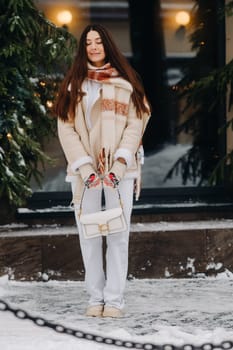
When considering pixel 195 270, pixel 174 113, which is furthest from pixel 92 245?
pixel 174 113

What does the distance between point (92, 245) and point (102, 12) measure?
3.45 m

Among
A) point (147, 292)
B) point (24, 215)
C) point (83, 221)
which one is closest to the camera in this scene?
point (83, 221)

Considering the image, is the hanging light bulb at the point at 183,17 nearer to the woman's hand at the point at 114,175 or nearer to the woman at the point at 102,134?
the woman at the point at 102,134

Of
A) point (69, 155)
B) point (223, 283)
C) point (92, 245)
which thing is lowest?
point (223, 283)

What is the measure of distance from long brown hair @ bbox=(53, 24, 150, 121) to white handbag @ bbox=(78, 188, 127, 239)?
2.26 ft

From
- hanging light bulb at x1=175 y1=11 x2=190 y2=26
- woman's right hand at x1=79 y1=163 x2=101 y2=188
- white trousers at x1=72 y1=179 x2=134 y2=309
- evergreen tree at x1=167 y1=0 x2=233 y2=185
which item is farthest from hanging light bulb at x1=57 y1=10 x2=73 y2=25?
woman's right hand at x1=79 y1=163 x2=101 y2=188

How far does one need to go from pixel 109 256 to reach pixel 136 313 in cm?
51

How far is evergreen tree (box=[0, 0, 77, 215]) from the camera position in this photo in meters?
7.09

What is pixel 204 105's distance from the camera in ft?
27.9

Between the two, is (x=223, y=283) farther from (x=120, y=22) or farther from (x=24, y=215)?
(x=120, y=22)

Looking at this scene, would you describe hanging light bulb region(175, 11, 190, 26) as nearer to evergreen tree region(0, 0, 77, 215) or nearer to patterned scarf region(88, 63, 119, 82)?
evergreen tree region(0, 0, 77, 215)

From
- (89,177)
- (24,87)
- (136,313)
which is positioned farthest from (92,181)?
(24,87)

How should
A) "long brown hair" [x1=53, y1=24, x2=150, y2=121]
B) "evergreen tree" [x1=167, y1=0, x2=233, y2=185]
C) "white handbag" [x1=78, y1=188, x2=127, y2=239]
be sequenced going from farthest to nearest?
"evergreen tree" [x1=167, y1=0, x2=233, y2=185]
"long brown hair" [x1=53, y1=24, x2=150, y2=121]
"white handbag" [x1=78, y1=188, x2=127, y2=239]

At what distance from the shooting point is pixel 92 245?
5.78 meters
